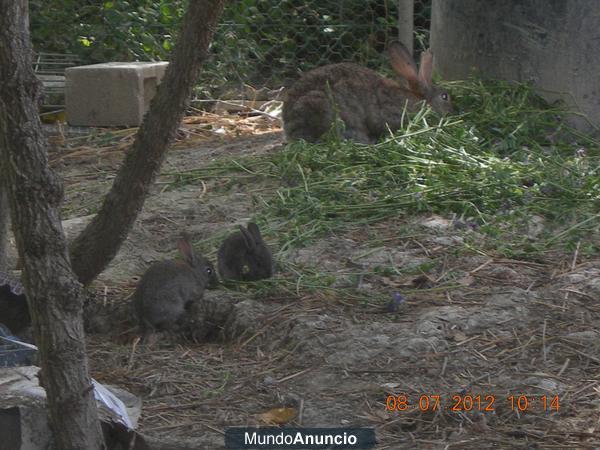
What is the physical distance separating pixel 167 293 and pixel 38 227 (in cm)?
197

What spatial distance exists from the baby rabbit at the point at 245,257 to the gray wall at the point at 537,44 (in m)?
3.36

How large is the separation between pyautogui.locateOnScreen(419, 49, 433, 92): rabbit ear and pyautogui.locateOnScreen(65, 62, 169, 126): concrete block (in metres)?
2.22

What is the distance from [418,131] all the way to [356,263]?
6.69 feet

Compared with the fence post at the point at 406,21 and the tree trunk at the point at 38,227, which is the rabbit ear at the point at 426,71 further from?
the tree trunk at the point at 38,227

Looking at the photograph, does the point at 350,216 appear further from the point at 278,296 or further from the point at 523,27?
the point at 523,27

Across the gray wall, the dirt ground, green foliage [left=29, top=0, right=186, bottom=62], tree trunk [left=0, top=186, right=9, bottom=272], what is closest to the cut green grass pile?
the dirt ground

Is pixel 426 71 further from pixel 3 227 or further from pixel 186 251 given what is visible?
pixel 3 227

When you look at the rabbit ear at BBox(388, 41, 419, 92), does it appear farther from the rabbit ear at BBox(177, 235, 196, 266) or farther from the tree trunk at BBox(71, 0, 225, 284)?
the tree trunk at BBox(71, 0, 225, 284)

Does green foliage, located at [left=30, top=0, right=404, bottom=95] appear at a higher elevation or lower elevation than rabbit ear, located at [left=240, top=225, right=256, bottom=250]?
A: higher

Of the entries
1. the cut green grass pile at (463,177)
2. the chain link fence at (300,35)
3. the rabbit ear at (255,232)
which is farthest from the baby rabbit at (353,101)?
the rabbit ear at (255,232)

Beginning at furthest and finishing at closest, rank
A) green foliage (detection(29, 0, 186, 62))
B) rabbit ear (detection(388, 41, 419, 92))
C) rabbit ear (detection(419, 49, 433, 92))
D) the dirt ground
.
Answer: green foliage (detection(29, 0, 186, 62))
rabbit ear (detection(388, 41, 419, 92))
rabbit ear (detection(419, 49, 433, 92))
the dirt ground

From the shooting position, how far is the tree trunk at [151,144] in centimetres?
473

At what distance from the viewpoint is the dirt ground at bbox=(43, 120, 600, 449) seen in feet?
13.6

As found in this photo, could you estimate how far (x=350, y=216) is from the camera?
6324mm
